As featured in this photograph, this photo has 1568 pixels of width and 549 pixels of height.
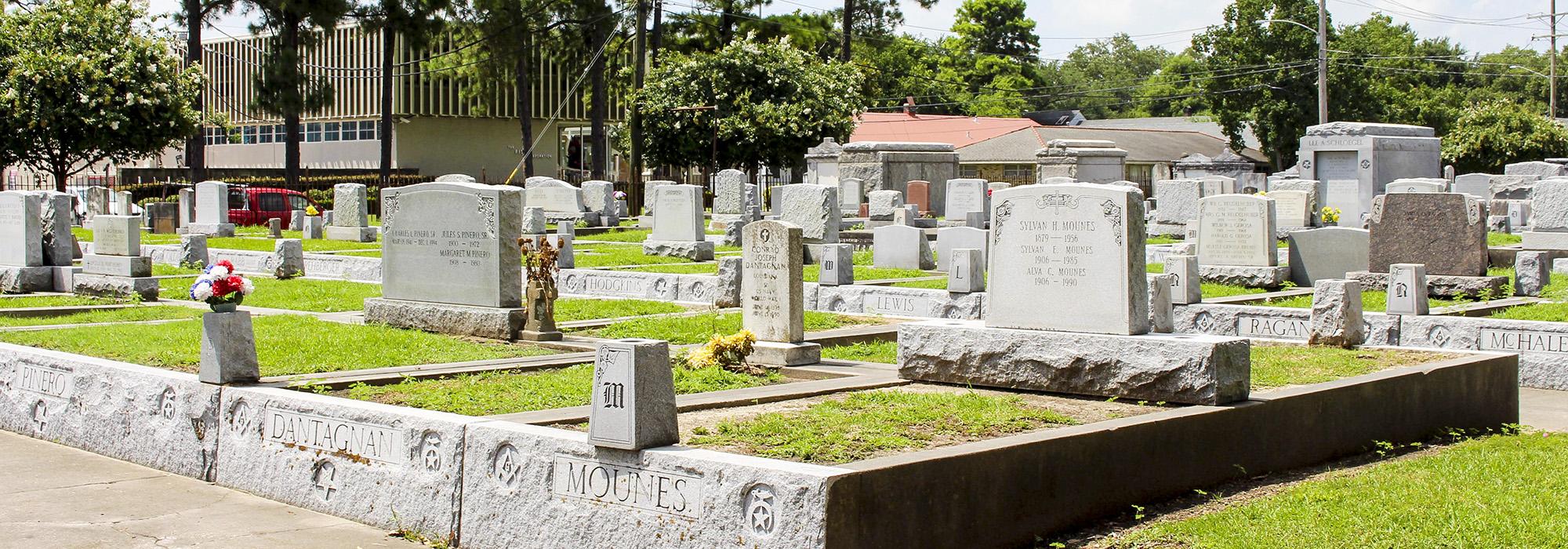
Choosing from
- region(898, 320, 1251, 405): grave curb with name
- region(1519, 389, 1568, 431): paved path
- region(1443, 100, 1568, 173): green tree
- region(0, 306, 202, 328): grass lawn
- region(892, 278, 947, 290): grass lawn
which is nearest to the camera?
region(898, 320, 1251, 405): grave curb with name

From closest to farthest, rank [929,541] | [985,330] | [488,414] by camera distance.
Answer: [929,541] < [488,414] < [985,330]

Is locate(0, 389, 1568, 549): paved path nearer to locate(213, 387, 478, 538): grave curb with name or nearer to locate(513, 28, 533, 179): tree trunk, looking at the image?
locate(213, 387, 478, 538): grave curb with name

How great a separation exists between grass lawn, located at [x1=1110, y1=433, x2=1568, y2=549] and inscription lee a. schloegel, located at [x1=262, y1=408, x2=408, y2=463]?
374cm

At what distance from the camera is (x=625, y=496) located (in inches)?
250

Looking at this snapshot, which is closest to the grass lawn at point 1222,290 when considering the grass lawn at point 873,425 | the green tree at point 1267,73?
the grass lawn at point 873,425

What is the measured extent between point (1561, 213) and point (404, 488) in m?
17.1

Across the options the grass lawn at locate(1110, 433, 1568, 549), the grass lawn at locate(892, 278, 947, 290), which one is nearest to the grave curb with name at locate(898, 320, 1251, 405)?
the grass lawn at locate(1110, 433, 1568, 549)

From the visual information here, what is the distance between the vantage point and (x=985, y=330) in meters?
9.08

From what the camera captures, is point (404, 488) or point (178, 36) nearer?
point (404, 488)

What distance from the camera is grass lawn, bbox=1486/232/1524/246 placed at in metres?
23.7

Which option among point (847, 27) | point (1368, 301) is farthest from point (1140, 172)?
point (1368, 301)

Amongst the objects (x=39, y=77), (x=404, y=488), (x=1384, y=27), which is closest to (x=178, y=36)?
(x=39, y=77)

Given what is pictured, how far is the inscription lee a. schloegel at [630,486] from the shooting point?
20.1 feet

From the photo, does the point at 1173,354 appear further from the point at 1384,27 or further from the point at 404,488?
the point at 1384,27
